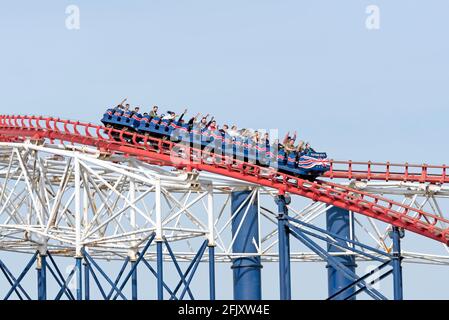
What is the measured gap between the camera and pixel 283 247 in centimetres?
5388

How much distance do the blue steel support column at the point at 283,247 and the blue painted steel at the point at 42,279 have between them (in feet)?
34.3

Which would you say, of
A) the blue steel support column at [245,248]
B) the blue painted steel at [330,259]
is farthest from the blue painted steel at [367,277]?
the blue steel support column at [245,248]

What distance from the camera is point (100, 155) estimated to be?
55.9 metres

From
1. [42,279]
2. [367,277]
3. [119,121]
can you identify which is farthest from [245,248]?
[42,279]

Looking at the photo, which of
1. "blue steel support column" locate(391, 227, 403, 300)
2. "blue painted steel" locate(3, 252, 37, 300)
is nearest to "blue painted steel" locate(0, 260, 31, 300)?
"blue painted steel" locate(3, 252, 37, 300)

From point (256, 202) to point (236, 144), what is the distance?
3493 mm

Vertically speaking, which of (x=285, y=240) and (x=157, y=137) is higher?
(x=157, y=137)

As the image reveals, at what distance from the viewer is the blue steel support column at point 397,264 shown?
5134 centimetres

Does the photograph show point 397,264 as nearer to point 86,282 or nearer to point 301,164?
point 301,164

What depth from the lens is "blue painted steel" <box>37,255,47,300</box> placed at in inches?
2392

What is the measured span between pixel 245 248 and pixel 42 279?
7.64m

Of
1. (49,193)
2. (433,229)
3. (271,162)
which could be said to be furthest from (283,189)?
(49,193)
